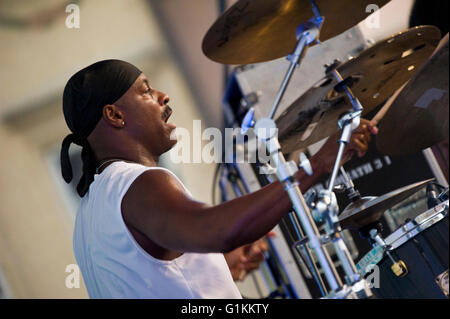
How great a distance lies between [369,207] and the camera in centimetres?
160

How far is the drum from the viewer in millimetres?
1414

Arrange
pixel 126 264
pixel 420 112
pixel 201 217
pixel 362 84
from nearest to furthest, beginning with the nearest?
pixel 201 217
pixel 126 264
pixel 420 112
pixel 362 84

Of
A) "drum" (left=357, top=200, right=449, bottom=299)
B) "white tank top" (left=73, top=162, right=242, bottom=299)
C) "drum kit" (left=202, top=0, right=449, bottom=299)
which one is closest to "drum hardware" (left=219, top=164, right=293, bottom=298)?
"drum kit" (left=202, top=0, right=449, bottom=299)

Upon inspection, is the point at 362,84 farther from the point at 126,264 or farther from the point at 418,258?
the point at 126,264

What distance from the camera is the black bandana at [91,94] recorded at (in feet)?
4.83

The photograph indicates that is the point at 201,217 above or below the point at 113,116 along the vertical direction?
below

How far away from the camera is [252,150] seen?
288cm

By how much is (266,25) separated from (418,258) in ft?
2.79

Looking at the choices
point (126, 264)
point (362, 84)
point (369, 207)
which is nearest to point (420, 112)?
point (362, 84)

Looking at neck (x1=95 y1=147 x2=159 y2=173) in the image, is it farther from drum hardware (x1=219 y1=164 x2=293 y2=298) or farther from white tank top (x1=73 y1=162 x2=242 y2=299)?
drum hardware (x1=219 y1=164 x2=293 y2=298)

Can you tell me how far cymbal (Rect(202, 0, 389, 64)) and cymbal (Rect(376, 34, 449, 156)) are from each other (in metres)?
0.34

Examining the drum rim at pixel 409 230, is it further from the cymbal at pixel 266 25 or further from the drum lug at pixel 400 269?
the cymbal at pixel 266 25
